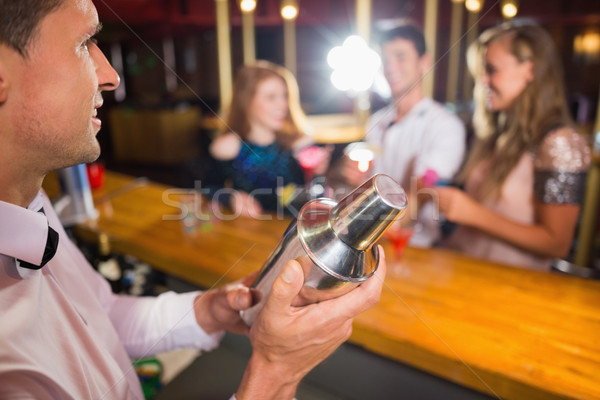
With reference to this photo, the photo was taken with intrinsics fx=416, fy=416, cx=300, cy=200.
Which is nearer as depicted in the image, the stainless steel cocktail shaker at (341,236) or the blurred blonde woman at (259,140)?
the stainless steel cocktail shaker at (341,236)

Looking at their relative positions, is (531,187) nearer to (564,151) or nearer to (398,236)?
(564,151)

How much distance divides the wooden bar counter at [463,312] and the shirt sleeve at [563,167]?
48 cm

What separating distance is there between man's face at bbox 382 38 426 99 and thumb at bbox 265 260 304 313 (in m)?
2.49

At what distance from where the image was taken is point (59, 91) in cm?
68

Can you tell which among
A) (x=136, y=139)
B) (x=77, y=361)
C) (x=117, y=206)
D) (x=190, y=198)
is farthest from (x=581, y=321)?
(x=136, y=139)

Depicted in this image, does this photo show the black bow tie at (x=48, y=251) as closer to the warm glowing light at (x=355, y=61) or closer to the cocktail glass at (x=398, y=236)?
the cocktail glass at (x=398, y=236)

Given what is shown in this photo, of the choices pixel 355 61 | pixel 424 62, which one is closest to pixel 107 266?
pixel 424 62

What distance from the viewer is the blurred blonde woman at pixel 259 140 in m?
3.13

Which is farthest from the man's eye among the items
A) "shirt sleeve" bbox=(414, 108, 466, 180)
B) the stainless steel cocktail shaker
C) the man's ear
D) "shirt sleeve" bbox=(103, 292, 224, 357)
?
the man's ear

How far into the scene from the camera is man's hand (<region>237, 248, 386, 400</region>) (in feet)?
2.34

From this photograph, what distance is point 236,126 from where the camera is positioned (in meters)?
3.33

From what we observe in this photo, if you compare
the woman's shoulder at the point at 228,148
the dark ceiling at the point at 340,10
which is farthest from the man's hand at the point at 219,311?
the dark ceiling at the point at 340,10

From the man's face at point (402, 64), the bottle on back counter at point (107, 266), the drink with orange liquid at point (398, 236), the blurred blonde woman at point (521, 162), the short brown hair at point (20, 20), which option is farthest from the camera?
the man's face at point (402, 64)

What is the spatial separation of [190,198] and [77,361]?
5.04 ft
